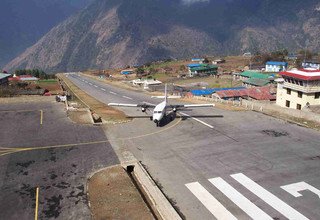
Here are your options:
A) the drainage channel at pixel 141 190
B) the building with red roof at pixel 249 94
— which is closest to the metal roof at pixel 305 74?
the building with red roof at pixel 249 94

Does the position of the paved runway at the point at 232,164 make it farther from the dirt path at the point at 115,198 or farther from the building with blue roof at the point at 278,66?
the building with blue roof at the point at 278,66

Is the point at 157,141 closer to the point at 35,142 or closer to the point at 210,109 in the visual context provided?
the point at 35,142

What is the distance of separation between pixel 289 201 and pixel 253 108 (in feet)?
135

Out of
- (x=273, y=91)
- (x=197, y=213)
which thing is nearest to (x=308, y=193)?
(x=197, y=213)

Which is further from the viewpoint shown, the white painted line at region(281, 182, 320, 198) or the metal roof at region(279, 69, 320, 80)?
the metal roof at region(279, 69, 320, 80)

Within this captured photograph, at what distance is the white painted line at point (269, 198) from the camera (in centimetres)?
2773

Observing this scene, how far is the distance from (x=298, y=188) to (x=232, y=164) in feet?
27.2

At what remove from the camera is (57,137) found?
165 ft

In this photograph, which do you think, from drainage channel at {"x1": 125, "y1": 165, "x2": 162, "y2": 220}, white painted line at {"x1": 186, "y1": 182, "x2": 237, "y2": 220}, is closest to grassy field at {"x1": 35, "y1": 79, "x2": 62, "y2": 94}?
drainage channel at {"x1": 125, "y1": 165, "x2": 162, "y2": 220}

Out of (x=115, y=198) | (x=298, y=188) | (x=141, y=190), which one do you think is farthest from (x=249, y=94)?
(x=115, y=198)

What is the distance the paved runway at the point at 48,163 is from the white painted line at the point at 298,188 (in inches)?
771

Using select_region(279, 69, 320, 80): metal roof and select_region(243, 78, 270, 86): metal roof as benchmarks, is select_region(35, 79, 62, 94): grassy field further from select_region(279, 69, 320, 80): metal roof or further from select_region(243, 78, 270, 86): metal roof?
select_region(243, 78, 270, 86): metal roof

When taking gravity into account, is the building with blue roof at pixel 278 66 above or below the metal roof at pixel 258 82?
above

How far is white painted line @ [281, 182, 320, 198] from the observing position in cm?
3119
